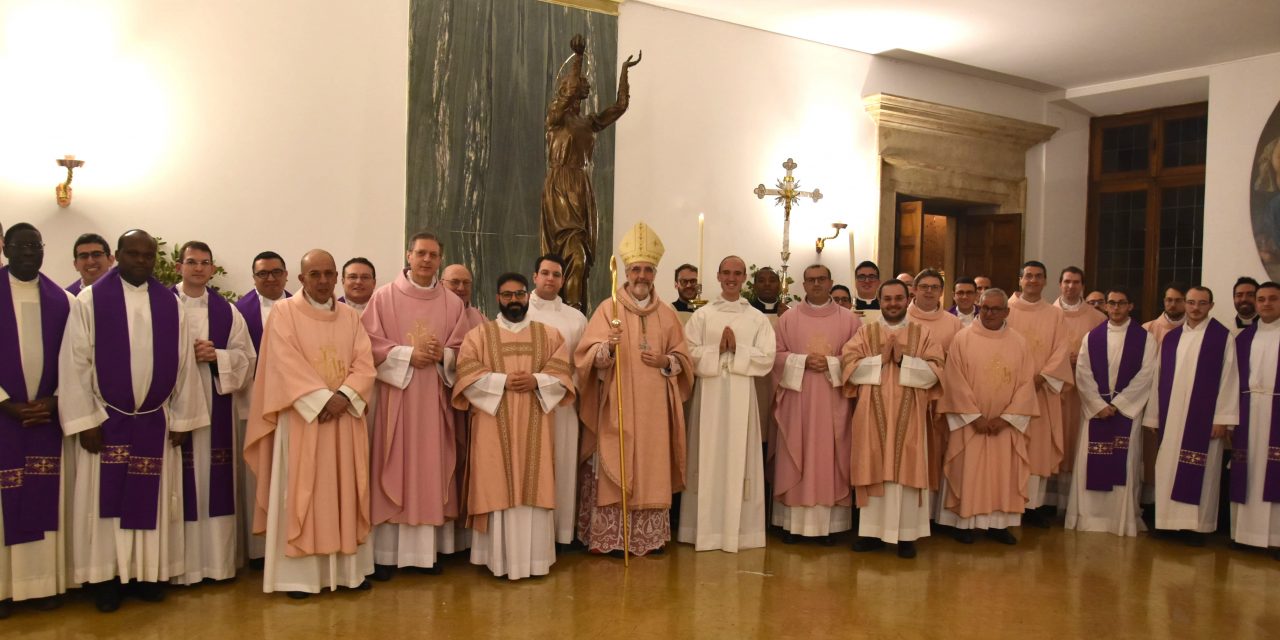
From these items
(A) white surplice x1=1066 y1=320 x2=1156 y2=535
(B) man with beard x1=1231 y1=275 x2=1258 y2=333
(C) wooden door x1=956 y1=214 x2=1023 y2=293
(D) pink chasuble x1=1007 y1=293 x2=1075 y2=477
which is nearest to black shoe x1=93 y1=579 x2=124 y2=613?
(D) pink chasuble x1=1007 y1=293 x2=1075 y2=477

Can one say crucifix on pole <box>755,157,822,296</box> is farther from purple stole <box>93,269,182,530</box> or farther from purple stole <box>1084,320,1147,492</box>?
purple stole <box>93,269,182,530</box>

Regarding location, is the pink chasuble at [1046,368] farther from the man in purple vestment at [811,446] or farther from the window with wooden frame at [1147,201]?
the window with wooden frame at [1147,201]

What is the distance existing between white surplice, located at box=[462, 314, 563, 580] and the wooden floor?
9 cm

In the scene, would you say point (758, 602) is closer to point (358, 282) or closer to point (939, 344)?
point (939, 344)

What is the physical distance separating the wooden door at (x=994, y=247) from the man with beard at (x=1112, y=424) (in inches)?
216

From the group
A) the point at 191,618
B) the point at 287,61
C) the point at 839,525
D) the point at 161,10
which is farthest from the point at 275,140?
A: the point at 839,525

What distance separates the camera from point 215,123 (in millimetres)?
8203

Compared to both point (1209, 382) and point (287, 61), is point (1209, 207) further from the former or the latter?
point (287, 61)

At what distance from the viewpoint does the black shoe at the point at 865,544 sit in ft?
21.3

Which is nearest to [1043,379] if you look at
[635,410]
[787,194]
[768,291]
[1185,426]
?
[1185,426]

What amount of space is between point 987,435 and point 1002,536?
2.40ft

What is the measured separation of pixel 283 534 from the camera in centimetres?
510

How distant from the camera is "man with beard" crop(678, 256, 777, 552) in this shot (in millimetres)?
6375

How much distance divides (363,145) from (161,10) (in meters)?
1.89
